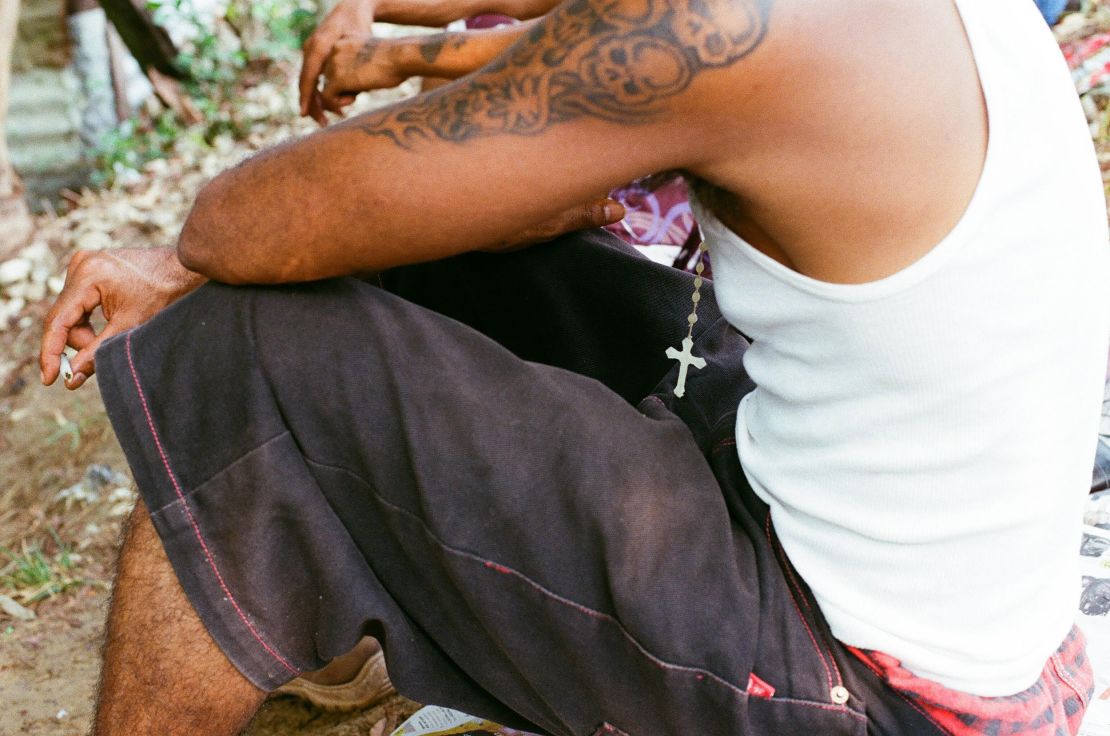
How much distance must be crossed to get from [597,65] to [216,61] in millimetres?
4770

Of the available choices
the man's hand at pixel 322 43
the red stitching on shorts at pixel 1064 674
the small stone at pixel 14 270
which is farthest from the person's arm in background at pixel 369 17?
the small stone at pixel 14 270

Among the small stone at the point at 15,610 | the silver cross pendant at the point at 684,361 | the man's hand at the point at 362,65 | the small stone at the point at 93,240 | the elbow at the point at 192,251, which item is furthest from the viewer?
the small stone at the point at 93,240

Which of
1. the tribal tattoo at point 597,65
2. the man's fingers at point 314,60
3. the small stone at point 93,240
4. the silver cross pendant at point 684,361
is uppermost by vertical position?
the tribal tattoo at point 597,65

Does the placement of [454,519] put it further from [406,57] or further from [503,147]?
[406,57]

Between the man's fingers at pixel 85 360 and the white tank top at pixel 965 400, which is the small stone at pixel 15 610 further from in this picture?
the white tank top at pixel 965 400

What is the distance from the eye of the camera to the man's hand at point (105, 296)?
5.15 ft

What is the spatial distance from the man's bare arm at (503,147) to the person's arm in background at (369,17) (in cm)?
56

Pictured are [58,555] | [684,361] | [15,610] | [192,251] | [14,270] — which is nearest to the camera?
[192,251]

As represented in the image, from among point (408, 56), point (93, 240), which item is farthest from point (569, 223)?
point (93, 240)

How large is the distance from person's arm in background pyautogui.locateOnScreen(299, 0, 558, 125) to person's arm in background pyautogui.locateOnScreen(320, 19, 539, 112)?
0.14 ft

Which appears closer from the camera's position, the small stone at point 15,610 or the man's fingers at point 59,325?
the man's fingers at point 59,325

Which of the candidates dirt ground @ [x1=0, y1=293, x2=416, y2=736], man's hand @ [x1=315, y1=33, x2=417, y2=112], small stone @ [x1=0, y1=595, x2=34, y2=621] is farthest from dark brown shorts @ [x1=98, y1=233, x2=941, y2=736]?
small stone @ [x1=0, y1=595, x2=34, y2=621]

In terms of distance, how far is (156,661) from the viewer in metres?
1.36

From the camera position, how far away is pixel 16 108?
16.8 ft
